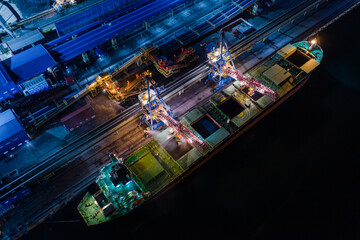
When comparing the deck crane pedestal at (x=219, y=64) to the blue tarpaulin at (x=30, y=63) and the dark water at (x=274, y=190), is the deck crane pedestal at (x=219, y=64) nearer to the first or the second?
the dark water at (x=274, y=190)

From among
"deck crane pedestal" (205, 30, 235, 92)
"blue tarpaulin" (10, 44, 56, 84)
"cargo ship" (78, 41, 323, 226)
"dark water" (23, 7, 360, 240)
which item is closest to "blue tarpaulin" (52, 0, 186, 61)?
"blue tarpaulin" (10, 44, 56, 84)

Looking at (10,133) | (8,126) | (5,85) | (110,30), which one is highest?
(110,30)

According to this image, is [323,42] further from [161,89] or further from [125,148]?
[125,148]

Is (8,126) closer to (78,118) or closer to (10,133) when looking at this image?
(10,133)

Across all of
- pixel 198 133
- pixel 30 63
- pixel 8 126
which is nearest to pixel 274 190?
pixel 198 133

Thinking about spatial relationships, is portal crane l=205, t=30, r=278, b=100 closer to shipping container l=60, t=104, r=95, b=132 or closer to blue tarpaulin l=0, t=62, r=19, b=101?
shipping container l=60, t=104, r=95, b=132

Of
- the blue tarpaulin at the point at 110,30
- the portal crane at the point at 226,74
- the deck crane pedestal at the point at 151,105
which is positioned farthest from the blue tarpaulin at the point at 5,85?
the portal crane at the point at 226,74

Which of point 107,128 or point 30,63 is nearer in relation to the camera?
point 107,128

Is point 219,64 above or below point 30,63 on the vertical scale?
below
